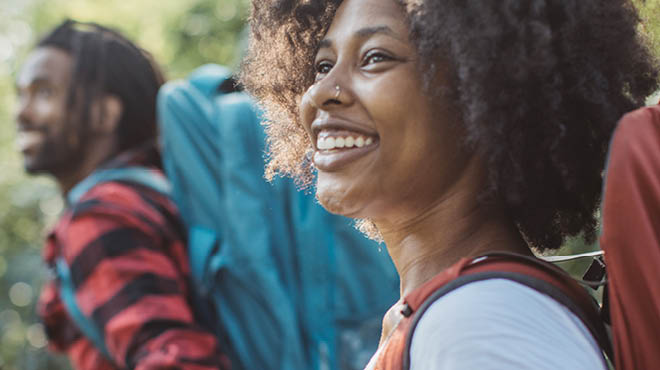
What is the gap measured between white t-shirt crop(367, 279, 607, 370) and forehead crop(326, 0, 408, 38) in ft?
1.90

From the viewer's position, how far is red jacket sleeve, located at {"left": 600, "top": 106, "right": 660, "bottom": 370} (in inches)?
50.1

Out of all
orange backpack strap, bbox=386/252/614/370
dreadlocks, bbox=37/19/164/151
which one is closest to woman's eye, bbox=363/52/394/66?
orange backpack strap, bbox=386/252/614/370

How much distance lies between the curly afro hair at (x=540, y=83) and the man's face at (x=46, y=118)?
282 centimetres

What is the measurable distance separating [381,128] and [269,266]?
185 cm

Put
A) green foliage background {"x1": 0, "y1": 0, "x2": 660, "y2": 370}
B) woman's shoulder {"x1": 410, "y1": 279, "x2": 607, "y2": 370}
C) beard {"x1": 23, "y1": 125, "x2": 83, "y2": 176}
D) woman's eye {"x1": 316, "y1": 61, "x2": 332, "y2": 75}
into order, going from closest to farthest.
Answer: woman's shoulder {"x1": 410, "y1": 279, "x2": 607, "y2": 370}, woman's eye {"x1": 316, "y1": 61, "x2": 332, "y2": 75}, beard {"x1": 23, "y1": 125, "x2": 83, "y2": 176}, green foliage background {"x1": 0, "y1": 0, "x2": 660, "y2": 370}

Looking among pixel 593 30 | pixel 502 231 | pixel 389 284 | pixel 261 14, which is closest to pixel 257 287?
pixel 389 284

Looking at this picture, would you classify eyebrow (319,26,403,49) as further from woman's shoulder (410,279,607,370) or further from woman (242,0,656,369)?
woman's shoulder (410,279,607,370)

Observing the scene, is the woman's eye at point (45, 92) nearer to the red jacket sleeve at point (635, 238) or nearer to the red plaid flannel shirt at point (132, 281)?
the red plaid flannel shirt at point (132, 281)

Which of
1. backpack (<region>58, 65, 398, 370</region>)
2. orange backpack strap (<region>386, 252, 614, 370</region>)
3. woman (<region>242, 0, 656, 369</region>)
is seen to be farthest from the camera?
backpack (<region>58, 65, 398, 370</region>)

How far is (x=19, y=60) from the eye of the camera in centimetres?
764

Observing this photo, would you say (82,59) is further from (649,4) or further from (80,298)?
(649,4)

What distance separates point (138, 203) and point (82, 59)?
1.03 meters

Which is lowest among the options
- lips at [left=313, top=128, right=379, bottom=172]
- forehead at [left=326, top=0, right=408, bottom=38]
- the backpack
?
the backpack

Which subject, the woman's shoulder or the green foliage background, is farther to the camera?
the green foliage background
